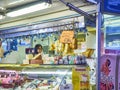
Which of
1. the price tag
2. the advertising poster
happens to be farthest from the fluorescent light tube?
the advertising poster

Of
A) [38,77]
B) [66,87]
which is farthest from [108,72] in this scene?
[38,77]

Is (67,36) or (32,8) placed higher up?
(32,8)

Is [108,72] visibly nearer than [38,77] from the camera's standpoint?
Yes

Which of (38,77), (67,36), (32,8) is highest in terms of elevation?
(32,8)

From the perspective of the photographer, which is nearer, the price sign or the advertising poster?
the advertising poster

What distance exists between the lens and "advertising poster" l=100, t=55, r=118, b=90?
7.61 feet

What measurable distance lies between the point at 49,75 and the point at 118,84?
160 cm

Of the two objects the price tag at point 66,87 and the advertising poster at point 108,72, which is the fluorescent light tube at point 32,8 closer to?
the price tag at point 66,87

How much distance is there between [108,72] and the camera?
2365mm

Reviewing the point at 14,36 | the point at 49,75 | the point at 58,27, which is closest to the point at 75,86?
the point at 49,75

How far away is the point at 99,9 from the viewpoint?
2.50 m

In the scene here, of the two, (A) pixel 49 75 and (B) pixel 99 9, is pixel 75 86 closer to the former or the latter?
(A) pixel 49 75

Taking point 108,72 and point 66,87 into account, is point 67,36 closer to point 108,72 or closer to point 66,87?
point 66,87

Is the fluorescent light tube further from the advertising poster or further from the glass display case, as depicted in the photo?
the advertising poster
